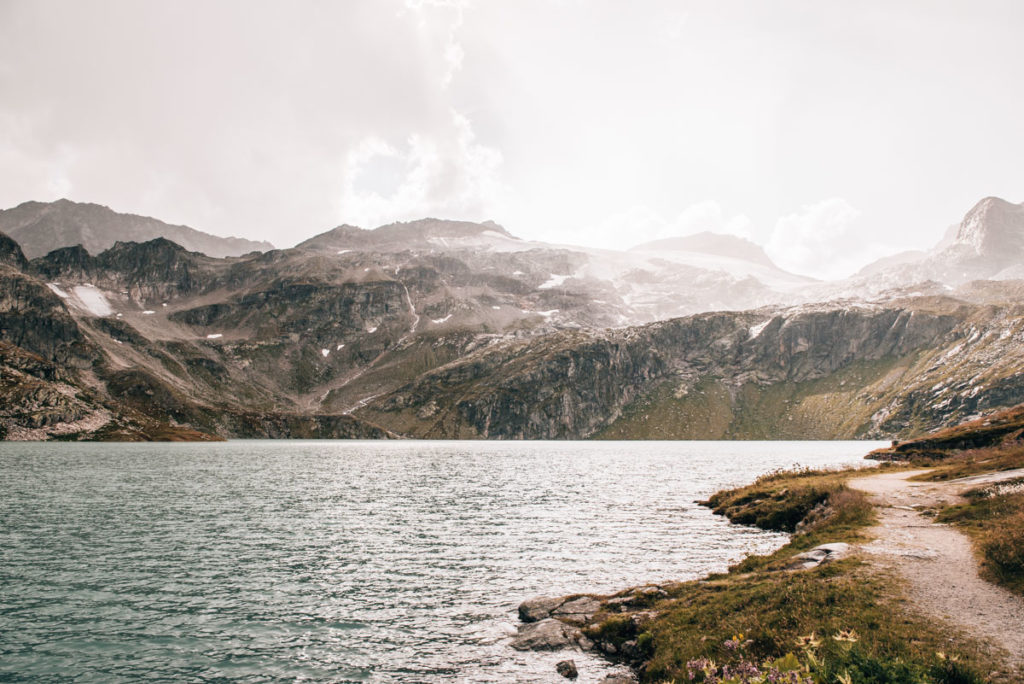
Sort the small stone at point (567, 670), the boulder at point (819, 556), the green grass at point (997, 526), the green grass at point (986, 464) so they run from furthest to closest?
the green grass at point (986, 464)
the boulder at point (819, 556)
the green grass at point (997, 526)
the small stone at point (567, 670)

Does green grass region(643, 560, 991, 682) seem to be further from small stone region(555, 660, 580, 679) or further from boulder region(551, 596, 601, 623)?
boulder region(551, 596, 601, 623)

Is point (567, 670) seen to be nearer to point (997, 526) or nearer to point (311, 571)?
point (311, 571)

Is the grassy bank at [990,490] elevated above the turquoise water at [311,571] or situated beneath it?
elevated above

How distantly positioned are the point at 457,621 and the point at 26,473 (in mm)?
119353

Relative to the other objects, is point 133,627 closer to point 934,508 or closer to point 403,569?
point 403,569

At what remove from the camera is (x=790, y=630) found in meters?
21.9

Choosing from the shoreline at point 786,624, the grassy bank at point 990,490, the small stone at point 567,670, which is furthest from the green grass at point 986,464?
the small stone at point 567,670

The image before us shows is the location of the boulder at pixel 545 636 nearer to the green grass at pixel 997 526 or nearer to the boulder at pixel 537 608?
the boulder at pixel 537 608

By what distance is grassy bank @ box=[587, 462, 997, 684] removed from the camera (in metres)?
12.7

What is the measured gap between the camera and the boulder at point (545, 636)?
A: 27984mm

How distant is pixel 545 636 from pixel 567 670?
13.0 feet

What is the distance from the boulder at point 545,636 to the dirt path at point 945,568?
15.9 m

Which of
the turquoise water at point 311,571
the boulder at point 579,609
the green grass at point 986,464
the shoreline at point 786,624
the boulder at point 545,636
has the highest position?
the green grass at point 986,464

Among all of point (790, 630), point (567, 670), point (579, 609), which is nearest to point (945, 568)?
point (790, 630)
